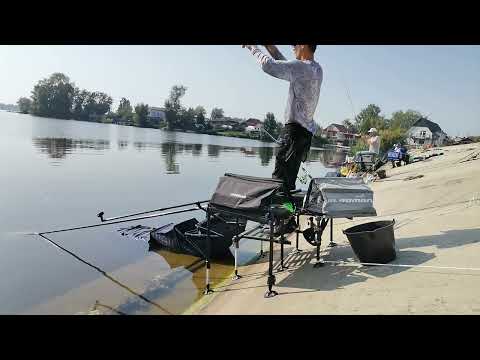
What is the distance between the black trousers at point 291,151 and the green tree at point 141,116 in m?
136

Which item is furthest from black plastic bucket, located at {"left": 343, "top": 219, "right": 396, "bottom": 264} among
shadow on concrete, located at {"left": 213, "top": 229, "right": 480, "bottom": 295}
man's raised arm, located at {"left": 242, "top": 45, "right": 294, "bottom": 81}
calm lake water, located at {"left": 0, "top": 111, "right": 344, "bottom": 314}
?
calm lake water, located at {"left": 0, "top": 111, "right": 344, "bottom": 314}

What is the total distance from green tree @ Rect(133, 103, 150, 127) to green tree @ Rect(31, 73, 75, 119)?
21.9m

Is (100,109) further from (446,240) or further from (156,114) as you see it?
(446,240)

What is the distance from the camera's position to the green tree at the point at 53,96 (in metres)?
114

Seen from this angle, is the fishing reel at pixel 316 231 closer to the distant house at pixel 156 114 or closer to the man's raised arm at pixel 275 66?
the man's raised arm at pixel 275 66

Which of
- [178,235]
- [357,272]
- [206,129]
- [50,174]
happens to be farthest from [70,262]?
[206,129]

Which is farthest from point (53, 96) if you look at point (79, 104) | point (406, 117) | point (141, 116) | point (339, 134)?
point (406, 117)

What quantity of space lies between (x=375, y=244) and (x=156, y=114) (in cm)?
14298

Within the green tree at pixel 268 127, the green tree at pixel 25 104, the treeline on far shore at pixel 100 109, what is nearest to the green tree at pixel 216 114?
the treeline on far shore at pixel 100 109

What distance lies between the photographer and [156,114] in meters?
143
